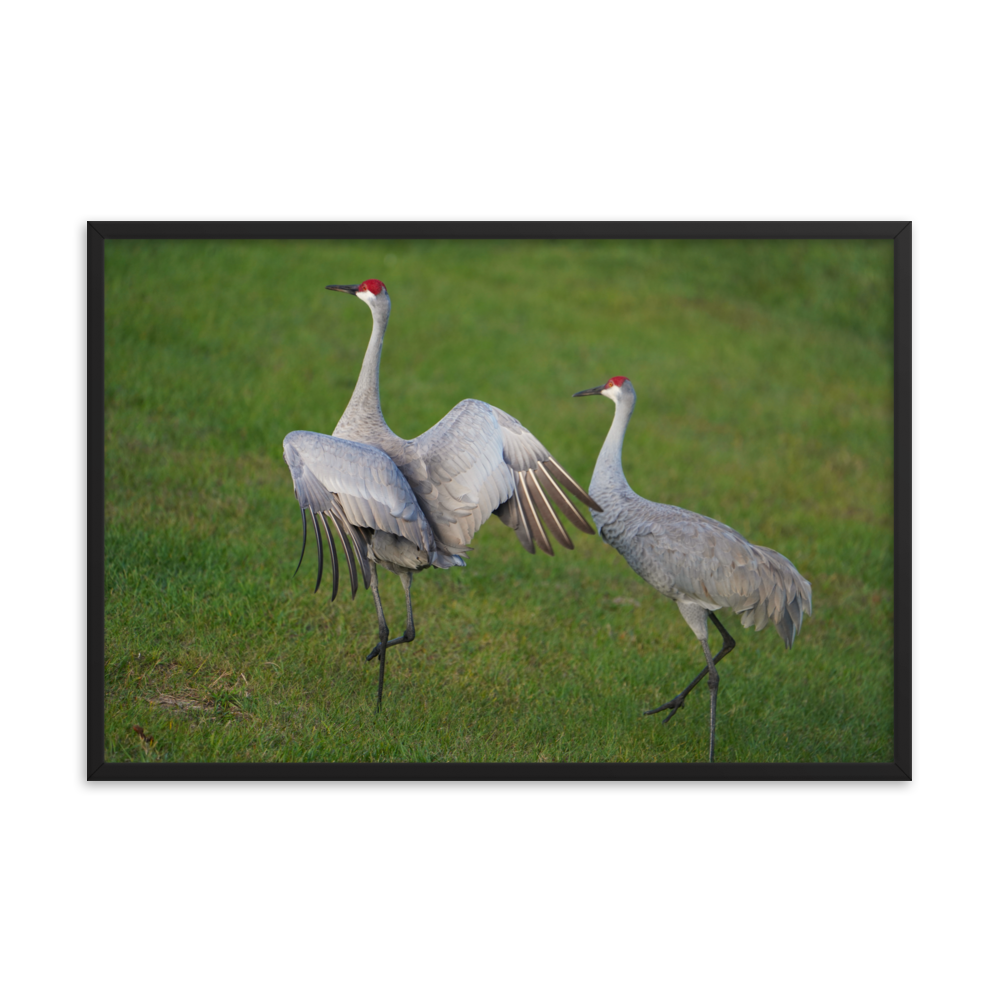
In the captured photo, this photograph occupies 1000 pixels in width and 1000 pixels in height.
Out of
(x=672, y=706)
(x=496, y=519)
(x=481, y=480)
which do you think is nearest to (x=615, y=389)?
(x=481, y=480)

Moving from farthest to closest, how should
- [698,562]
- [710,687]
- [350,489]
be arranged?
[710,687]
[698,562]
[350,489]

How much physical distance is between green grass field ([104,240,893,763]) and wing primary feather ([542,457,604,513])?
0.90 m

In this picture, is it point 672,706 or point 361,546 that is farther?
point 672,706

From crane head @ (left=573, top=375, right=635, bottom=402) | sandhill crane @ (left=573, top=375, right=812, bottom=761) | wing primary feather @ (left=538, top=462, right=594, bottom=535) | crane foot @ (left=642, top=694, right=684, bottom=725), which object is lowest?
crane foot @ (left=642, top=694, right=684, bottom=725)

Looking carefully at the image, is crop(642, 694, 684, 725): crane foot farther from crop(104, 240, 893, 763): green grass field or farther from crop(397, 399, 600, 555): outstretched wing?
crop(397, 399, 600, 555): outstretched wing

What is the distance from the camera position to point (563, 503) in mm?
3574

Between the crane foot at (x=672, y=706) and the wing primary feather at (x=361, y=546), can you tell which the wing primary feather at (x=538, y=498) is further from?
the crane foot at (x=672, y=706)

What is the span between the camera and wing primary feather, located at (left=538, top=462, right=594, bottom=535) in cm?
350

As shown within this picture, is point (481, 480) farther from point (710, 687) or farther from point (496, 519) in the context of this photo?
point (496, 519)

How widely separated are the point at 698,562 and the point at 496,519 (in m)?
2.67

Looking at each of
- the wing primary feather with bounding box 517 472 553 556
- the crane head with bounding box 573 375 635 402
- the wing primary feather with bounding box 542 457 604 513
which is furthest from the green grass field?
the crane head with bounding box 573 375 635 402

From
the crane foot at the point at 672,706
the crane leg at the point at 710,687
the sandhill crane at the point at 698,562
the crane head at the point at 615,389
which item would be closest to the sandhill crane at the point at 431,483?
the sandhill crane at the point at 698,562
